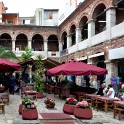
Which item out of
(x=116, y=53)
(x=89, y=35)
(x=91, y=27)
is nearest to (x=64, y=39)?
(x=89, y=35)

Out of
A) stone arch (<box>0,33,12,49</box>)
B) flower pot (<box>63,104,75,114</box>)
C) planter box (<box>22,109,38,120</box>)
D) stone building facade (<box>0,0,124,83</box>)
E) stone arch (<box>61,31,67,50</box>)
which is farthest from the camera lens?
stone arch (<box>0,33,12,49</box>)

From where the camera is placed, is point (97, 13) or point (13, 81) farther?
point (97, 13)

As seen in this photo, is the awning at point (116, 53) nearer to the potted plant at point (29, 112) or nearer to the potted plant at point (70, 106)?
the potted plant at point (70, 106)

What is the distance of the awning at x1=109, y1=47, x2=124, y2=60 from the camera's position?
16.2 metres

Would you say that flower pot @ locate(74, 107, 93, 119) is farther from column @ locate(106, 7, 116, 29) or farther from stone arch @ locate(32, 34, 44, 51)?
stone arch @ locate(32, 34, 44, 51)

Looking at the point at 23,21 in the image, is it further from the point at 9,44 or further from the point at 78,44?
the point at 78,44

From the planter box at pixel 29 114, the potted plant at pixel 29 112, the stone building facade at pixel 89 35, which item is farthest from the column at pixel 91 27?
the planter box at pixel 29 114

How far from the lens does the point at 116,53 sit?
1697 cm

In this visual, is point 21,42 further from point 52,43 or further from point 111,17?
point 111,17

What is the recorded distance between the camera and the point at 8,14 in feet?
157

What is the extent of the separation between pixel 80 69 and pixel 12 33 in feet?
73.8

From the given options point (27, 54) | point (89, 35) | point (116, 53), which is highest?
point (89, 35)

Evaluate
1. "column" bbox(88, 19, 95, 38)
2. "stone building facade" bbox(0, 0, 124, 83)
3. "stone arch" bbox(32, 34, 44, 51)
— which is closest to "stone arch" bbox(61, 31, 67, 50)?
"stone building facade" bbox(0, 0, 124, 83)

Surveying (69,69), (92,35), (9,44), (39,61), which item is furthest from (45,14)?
(69,69)
